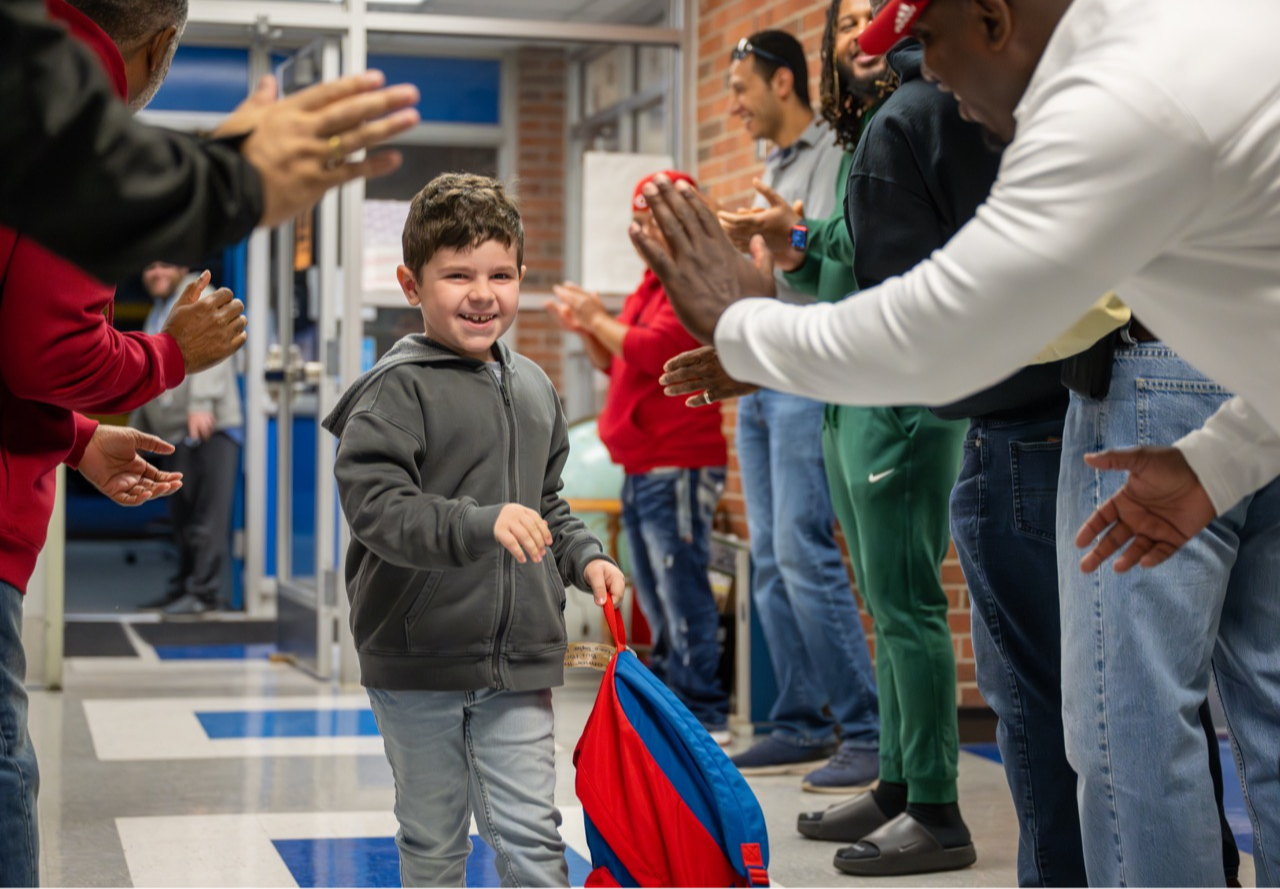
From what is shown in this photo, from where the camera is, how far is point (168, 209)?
1.26m

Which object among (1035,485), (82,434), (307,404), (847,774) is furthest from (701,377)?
(307,404)

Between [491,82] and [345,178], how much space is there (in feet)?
21.0

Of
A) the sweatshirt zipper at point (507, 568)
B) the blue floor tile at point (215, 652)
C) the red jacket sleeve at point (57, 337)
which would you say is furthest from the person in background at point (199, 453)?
the red jacket sleeve at point (57, 337)

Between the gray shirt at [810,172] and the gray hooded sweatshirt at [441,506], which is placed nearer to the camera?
the gray hooded sweatshirt at [441,506]

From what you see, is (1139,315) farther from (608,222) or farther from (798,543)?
(608,222)

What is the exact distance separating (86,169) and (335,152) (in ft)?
0.76

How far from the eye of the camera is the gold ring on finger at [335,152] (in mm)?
1357

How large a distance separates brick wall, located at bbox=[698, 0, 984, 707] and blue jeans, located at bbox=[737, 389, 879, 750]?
25.7 inches

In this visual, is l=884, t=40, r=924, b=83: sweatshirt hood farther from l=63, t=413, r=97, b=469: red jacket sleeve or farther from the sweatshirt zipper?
l=63, t=413, r=97, b=469: red jacket sleeve

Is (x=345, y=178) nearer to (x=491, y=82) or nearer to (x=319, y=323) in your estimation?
(x=319, y=323)

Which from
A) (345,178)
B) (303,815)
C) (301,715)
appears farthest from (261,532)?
(345,178)

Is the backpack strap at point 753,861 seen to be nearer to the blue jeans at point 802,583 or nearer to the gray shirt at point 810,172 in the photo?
the blue jeans at point 802,583

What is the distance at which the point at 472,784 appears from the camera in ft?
7.81

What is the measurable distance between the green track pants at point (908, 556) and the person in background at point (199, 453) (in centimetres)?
538
